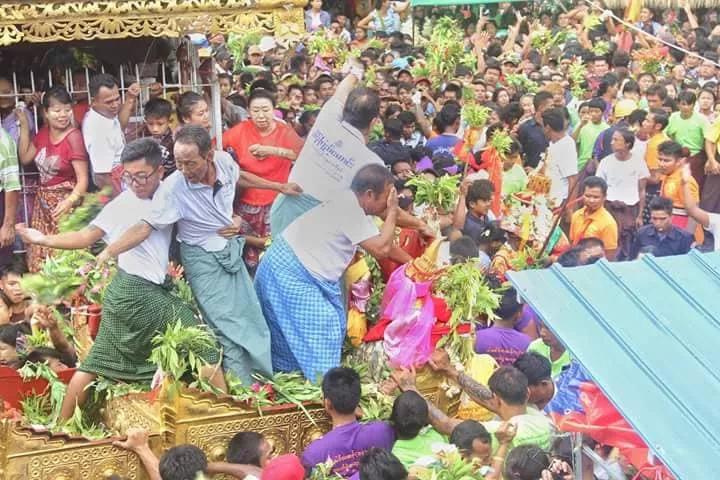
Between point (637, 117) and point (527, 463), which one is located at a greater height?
point (527, 463)

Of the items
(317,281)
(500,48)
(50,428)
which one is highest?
(317,281)

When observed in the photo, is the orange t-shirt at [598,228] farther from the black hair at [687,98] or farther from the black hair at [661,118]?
the black hair at [687,98]

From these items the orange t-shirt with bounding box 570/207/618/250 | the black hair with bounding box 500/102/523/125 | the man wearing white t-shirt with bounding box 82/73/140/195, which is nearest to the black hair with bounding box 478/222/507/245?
the orange t-shirt with bounding box 570/207/618/250

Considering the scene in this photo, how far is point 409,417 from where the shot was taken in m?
5.34

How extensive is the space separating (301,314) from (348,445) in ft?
3.64

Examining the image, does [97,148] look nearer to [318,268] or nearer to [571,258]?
[318,268]

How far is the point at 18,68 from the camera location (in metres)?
8.30

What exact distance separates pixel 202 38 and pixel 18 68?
4.31 feet

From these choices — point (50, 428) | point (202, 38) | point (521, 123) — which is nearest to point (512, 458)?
point (50, 428)

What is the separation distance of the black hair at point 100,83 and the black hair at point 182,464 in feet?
11.2

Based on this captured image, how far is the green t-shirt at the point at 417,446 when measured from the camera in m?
5.22

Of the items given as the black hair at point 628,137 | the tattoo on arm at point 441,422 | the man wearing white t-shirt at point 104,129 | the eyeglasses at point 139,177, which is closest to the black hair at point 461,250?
the tattoo on arm at point 441,422

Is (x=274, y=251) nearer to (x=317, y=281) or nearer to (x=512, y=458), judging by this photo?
(x=317, y=281)

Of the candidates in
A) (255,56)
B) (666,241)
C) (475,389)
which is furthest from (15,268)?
(255,56)
